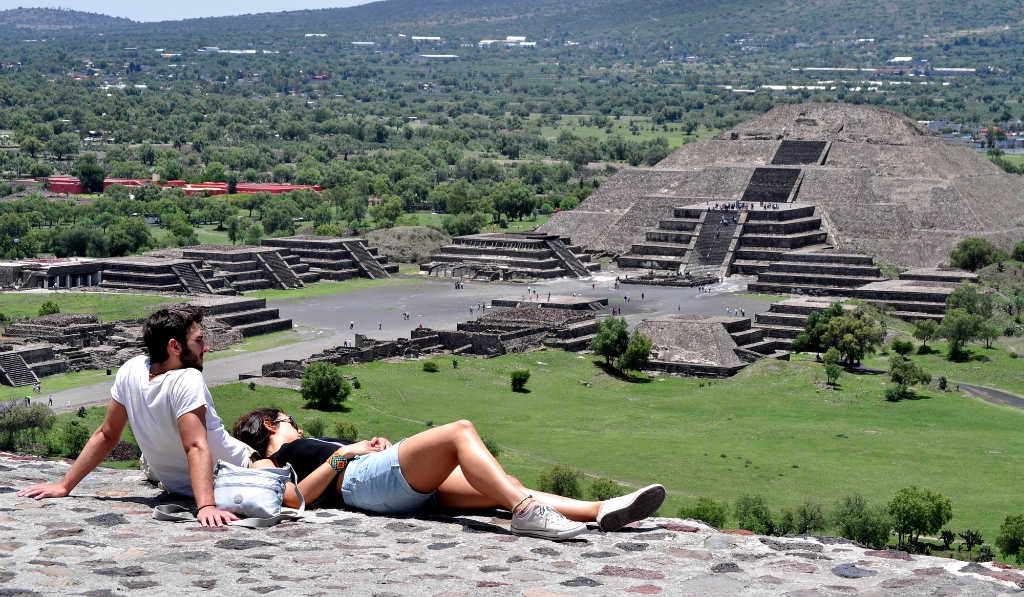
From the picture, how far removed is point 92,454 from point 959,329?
2571 inches

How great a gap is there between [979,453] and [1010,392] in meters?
14.9

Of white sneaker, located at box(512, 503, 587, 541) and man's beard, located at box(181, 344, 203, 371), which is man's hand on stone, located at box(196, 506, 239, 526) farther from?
white sneaker, located at box(512, 503, 587, 541)

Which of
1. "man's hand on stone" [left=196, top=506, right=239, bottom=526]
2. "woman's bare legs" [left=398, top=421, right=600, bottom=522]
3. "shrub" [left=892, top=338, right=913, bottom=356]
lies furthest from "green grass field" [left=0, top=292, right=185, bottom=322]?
"man's hand on stone" [left=196, top=506, right=239, bottom=526]

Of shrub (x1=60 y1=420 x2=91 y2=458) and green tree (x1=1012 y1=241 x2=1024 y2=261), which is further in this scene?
green tree (x1=1012 y1=241 x2=1024 y2=261)

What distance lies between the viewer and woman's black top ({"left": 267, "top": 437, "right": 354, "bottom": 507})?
1561 centimetres

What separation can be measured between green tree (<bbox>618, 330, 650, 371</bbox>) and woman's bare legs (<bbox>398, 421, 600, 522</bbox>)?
54.9 meters

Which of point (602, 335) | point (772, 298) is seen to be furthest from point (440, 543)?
point (772, 298)

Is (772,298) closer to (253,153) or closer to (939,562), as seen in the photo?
(939,562)

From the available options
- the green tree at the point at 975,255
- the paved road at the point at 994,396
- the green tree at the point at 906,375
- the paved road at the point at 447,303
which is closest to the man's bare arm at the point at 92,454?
the green tree at the point at 906,375

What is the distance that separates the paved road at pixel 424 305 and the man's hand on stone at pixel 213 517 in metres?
50.4

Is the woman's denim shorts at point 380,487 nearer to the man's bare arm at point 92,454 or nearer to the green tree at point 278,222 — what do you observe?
the man's bare arm at point 92,454

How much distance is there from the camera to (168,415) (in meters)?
14.8

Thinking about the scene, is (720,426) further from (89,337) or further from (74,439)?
(89,337)

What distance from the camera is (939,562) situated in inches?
533
